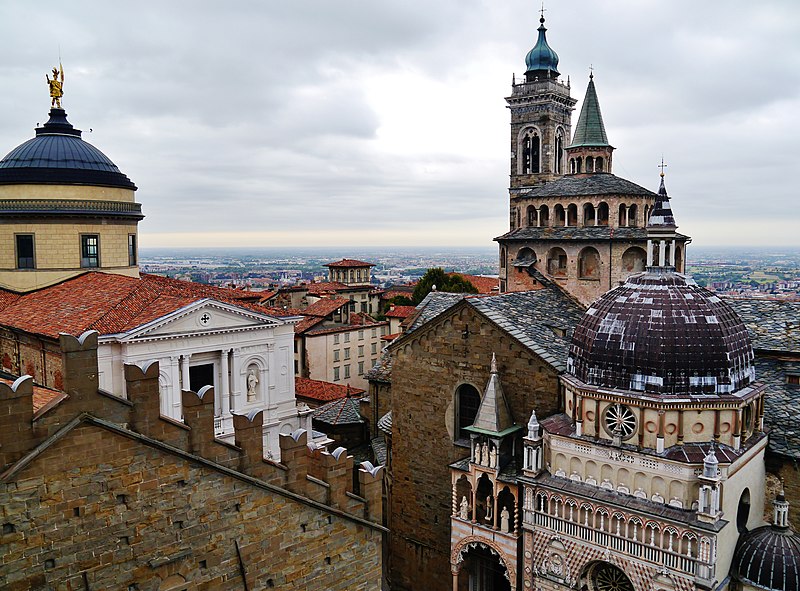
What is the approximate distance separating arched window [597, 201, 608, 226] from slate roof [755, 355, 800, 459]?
38.0ft

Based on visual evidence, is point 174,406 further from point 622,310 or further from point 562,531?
point 622,310

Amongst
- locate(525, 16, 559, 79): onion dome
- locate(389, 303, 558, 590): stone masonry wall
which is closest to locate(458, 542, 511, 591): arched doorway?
locate(389, 303, 558, 590): stone masonry wall

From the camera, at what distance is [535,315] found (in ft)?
87.4

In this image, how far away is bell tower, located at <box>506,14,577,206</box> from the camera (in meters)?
68.6

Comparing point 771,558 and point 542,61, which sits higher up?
point 542,61

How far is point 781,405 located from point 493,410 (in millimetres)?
10294

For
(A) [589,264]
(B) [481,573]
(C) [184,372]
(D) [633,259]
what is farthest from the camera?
(A) [589,264]

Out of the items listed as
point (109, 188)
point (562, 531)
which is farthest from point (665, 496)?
point (109, 188)

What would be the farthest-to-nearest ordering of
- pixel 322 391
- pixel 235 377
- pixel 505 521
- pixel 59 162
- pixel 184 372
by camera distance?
pixel 322 391
pixel 59 162
pixel 235 377
pixel 184 372
pixel 505 521

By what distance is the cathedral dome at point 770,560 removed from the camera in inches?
714

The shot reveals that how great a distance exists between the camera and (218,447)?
12.0 m

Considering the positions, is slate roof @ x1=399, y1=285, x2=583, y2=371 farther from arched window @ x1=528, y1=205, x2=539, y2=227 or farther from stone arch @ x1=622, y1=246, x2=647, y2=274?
arched window @ x1=528, y1=205, x2=539, y2=227

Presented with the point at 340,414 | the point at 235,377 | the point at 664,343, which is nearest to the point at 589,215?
the point at 664,343

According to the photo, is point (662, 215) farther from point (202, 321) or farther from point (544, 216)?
point (202, 321)
